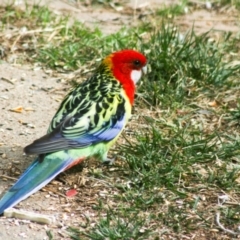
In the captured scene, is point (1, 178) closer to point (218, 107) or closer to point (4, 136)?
point (4, 136)

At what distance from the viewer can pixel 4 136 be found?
5.55m

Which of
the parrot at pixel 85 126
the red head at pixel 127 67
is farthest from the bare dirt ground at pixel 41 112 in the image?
the red head at pixel 127 67

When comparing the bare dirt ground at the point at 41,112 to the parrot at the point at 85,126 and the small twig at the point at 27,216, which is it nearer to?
the small twig at the point at 27,216

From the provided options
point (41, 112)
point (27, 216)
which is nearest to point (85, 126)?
point (27, 216)

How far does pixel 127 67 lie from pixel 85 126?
77cm

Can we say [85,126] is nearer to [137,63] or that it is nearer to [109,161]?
[109,161]

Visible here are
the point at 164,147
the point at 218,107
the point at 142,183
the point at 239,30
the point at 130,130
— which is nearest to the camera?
the point at 142,183

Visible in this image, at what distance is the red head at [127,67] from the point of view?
5426 mm

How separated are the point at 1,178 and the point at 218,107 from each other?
6.52ft

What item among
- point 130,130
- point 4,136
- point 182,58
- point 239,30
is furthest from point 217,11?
point 4,136

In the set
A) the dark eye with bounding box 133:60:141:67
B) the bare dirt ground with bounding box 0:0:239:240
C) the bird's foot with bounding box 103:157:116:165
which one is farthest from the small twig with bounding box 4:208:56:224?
the dark eye with bounding box 133:60:141:67

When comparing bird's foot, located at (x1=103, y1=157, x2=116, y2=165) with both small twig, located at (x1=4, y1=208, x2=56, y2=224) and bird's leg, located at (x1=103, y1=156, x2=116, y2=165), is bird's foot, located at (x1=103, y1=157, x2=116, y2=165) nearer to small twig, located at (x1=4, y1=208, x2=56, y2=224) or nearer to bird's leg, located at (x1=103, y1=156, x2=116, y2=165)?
bird's leg, located at (x1=103, y1=156, x2=116, y2=165)

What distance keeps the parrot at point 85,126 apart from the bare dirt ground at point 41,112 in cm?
20

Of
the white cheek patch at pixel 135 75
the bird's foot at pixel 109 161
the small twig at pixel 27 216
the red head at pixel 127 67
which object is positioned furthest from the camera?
the white cheek patch at pixel 135 75
